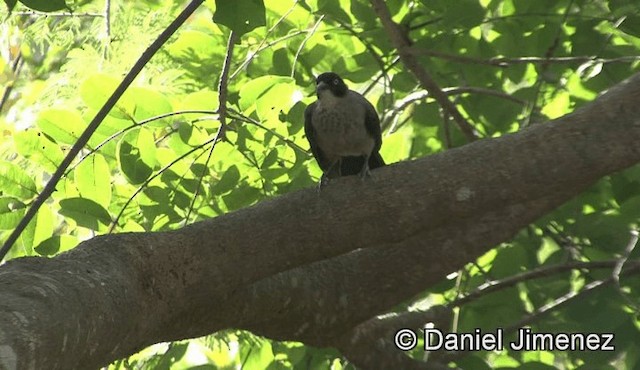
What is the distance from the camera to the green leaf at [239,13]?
8.96 feet

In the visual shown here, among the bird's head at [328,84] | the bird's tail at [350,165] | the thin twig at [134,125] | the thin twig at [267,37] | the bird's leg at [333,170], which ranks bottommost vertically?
the bird's tail at [350,165]

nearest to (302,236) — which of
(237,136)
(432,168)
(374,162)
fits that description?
A: (432,168)

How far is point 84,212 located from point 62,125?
0.38 m

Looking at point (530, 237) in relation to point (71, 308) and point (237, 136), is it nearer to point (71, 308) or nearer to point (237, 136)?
point (237, 136)

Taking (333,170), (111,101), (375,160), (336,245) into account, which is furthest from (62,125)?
(375,160)

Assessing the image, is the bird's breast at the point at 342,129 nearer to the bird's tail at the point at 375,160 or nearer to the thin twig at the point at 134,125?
the bird's tail at the point at 375,160

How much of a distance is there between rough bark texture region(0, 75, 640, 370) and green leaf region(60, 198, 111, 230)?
0.54m

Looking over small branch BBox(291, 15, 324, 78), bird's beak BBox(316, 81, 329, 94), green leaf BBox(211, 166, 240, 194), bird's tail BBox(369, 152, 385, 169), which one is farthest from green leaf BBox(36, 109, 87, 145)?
bird's tail BBox(369, 152, 385, 169)

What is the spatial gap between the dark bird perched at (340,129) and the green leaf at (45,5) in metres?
1.88

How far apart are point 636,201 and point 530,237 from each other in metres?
0.60

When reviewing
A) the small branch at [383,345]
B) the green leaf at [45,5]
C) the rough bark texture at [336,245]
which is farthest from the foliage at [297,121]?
the green leaf at [45,5]

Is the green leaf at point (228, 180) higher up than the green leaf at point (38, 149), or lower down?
lower down

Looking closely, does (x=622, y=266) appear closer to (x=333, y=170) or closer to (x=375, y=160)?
(x=375, y=160)

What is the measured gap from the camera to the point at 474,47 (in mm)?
4523
